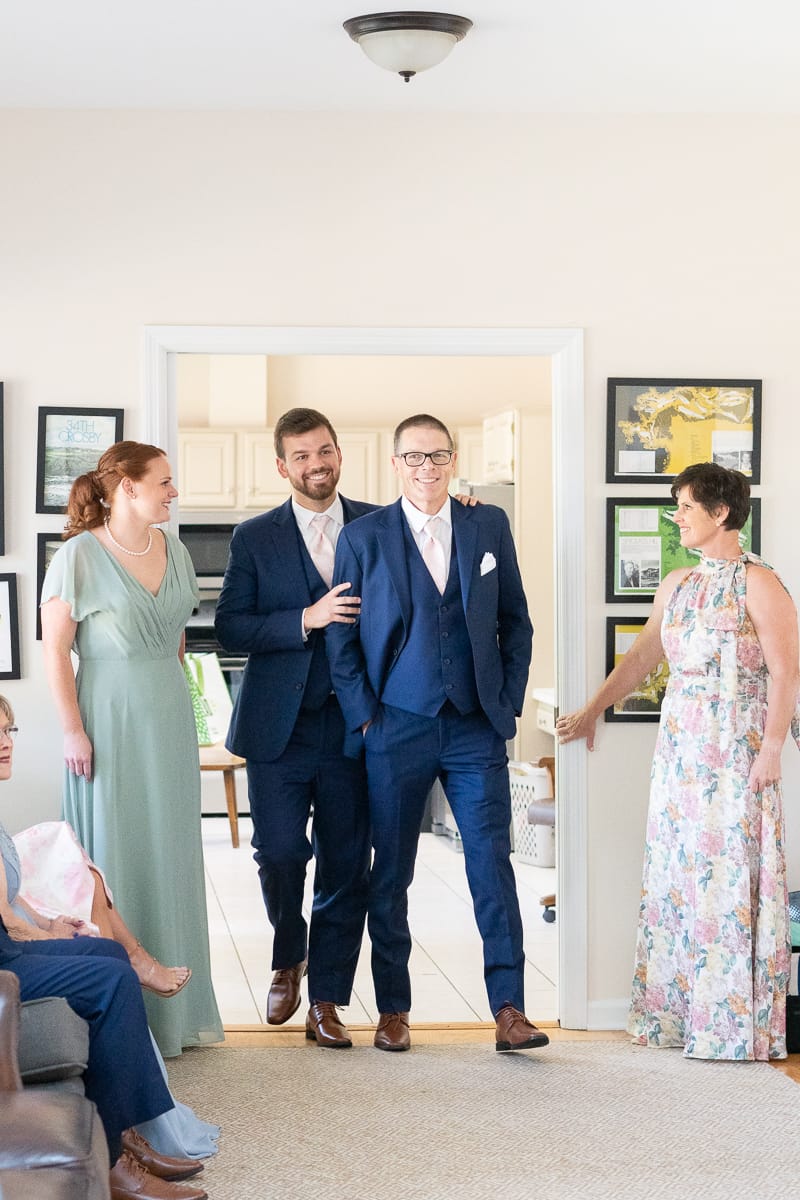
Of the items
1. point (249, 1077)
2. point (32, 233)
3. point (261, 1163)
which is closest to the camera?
point (261, 1163)

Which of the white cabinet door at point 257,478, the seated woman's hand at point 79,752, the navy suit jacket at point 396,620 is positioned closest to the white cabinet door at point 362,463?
the white cabinet door at point 257,478

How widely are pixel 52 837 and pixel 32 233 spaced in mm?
1746

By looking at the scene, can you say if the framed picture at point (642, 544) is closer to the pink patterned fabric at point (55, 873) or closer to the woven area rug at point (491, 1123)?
the woven area rug at point (491, 1123)

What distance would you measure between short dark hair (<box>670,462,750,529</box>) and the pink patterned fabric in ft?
5.96

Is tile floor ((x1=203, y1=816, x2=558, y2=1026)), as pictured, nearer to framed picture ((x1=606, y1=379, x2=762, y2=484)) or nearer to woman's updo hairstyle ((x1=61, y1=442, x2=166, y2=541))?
woman's updo hairstyle ((x1=61, y1=442, x2=166, y2=541))

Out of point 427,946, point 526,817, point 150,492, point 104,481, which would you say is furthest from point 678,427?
point 526,817

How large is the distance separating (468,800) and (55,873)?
1090 millimetres

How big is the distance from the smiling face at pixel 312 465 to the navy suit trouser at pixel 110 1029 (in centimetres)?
154

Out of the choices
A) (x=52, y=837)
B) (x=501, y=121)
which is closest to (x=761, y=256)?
(x=501, y=121)

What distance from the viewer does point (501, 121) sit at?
394 cm

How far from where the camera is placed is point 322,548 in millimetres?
3816

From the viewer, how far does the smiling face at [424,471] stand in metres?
3.52

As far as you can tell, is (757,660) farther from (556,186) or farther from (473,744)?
(556,186)

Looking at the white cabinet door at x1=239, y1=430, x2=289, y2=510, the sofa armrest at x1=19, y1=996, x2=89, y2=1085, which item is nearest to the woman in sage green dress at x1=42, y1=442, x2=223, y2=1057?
the sofa armrest at x1=19, y1=996, x2=89, y2=1085
